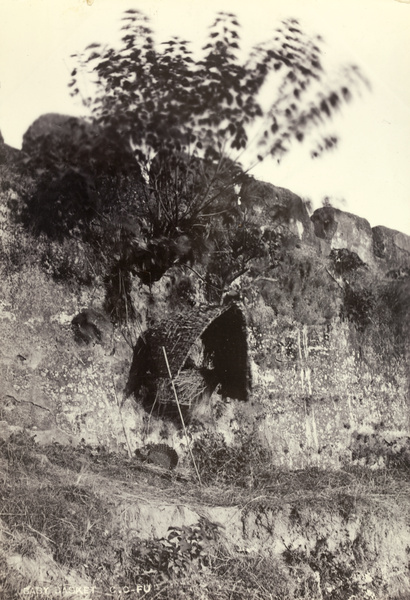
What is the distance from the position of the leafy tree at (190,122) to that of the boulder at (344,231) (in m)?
0.46

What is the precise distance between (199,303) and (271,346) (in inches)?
23.8

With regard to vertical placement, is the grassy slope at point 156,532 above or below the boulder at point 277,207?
below

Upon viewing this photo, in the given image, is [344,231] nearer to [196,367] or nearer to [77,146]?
[196,367]

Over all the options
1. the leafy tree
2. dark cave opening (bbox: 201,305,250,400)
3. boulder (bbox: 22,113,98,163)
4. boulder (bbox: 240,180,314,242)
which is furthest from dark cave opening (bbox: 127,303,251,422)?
boulder (bbox: 22,113,98,163)

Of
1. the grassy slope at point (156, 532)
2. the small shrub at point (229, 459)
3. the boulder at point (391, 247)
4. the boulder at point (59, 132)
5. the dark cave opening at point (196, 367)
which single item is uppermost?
the boulder at point (59, 132)

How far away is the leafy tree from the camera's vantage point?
353 centimetres

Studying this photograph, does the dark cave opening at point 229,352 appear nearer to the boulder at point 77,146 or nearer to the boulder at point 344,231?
the boulder at point 344,231

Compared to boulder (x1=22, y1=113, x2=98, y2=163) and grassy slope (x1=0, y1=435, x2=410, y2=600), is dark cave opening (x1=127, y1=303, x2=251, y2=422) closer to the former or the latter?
grassy slope (x1=0, y1=435, x2=410, y2=600)

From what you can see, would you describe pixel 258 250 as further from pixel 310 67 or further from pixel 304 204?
pixel 310 67

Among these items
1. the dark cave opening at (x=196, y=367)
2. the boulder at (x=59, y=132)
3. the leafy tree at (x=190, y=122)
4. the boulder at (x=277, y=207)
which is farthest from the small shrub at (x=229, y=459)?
the boulder at (x=59, y=132)

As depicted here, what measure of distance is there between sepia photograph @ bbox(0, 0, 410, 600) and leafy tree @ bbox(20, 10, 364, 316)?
0.01 meters

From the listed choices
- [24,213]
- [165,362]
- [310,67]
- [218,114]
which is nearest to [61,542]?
[165,362]

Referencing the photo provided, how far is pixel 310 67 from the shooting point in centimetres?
367

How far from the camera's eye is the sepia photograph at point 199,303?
3461 mm
